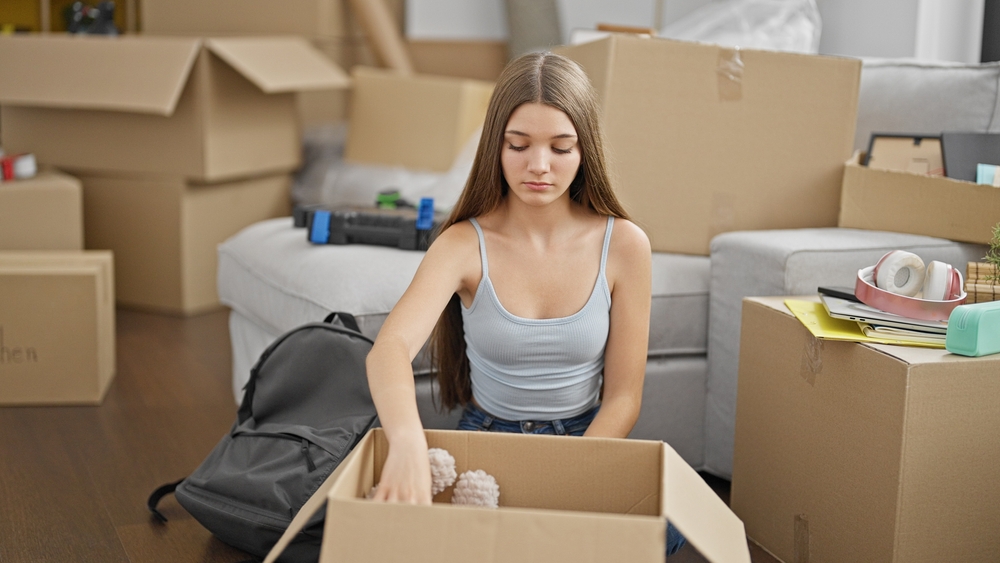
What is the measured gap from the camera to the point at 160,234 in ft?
9.09

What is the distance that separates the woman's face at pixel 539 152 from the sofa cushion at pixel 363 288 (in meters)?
0.47

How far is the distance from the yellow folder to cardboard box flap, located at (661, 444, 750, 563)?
39 cm

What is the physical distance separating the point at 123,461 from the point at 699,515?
1.25m

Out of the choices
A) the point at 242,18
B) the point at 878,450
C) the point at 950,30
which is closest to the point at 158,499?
the point at 878,450

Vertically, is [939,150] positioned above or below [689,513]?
above

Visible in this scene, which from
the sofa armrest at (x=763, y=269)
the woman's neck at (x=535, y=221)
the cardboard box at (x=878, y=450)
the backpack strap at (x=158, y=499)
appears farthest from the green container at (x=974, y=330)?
the backpack strap at (x=158, y=499)

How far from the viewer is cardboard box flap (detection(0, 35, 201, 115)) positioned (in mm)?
2508

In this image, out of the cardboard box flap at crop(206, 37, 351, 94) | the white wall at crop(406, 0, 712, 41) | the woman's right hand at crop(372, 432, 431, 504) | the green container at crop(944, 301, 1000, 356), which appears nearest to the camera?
the woman's right hand at crop(372, 432, 431, 504)

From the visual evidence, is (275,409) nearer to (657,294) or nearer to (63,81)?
(657,294)

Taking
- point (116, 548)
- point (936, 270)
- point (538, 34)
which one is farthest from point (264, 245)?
point (538, 34)

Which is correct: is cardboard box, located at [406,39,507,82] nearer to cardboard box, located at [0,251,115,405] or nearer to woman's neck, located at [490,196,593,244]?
cardboard box, located at [0,251,115,405]

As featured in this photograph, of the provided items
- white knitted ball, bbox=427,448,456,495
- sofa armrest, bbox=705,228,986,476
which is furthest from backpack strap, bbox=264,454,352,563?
sofa armrest, bbox=705,228,986,476

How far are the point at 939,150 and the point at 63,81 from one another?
7.21 feet

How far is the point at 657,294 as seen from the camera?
5.35 ft
